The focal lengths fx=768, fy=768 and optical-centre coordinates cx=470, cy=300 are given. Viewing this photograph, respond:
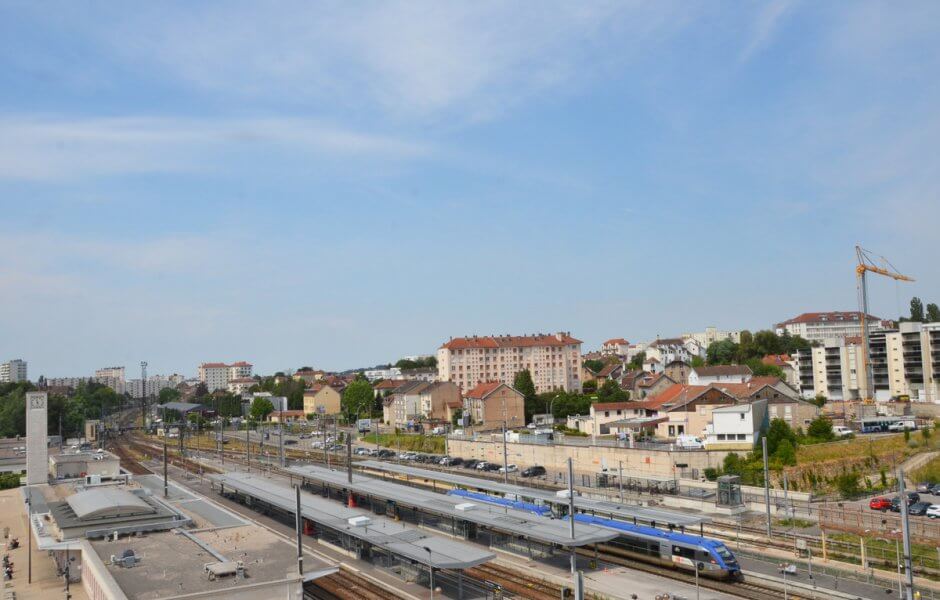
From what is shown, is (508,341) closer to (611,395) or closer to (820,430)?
(611,395)

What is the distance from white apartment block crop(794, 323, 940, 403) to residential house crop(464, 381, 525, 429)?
1316 inches

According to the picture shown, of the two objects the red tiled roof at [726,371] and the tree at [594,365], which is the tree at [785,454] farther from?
the tree at [594,365]

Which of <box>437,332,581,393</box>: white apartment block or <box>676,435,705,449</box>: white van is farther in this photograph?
<box>437,332,581,393</box>: white apartment block

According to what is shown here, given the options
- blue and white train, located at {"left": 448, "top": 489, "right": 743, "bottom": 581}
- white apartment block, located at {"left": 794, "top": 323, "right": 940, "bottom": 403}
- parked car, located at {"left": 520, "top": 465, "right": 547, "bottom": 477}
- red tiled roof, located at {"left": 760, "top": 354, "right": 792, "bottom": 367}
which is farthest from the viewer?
red tiled roof, located at {"left": 760, "top": 354, "right": 792, "bottom": 367}

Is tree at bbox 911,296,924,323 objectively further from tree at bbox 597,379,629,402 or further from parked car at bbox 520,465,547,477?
parked car at bbox 520,465,547,477

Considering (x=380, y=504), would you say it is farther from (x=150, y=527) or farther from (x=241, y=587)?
(x=241, y=587)

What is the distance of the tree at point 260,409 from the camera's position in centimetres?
12512

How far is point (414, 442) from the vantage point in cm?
7906

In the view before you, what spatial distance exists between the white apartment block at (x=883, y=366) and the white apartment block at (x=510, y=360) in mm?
38092

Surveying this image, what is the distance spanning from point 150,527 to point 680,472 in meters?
31.4

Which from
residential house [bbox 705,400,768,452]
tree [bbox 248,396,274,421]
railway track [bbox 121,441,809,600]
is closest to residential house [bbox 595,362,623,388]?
tree [bbox 248,396,274,421]

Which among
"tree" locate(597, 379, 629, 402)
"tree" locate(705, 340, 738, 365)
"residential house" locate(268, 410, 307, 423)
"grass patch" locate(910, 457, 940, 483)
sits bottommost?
"residential house" locate(268, 410, 307, 423)

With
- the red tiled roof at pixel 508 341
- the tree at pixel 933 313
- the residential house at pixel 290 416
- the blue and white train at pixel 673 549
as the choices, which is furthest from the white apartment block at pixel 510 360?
the blue and white train at pixel 673 549

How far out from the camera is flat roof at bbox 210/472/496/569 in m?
25.3
